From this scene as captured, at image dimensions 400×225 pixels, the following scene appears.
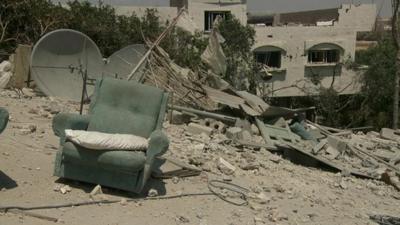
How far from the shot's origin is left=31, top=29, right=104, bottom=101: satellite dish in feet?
39.3

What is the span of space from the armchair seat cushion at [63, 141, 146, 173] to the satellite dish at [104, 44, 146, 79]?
8.19m

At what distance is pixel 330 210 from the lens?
673 centimetres

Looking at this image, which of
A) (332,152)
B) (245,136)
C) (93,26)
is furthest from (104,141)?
(93,26)

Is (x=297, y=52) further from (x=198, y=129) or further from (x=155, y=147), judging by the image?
(x=155, y=147)

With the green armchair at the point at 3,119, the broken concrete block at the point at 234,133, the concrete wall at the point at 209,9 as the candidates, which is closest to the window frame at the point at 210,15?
the concrete wall at the point at 209,9

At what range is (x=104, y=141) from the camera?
5.30m

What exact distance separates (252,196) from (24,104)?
5863mm

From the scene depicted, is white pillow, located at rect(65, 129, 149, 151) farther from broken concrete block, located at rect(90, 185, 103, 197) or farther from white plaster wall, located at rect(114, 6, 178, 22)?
white plaster wall, located at rect(114, 6, 178, 22)

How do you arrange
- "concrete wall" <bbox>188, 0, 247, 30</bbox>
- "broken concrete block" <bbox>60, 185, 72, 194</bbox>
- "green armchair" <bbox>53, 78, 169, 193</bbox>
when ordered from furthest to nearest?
1. "concrete wall" <bbox>188, 0, 247, 30</bbox>
2. "broken concrete block" <bbox>60, 185, 72, 194</bbox>
3. "green armchair" <bbox>53, 78, 169, 193</bbox>

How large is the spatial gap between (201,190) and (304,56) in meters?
23.0

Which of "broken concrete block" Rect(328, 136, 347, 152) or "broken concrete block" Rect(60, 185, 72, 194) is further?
"broken concrete block" Rect(328, 136, 347, 152)

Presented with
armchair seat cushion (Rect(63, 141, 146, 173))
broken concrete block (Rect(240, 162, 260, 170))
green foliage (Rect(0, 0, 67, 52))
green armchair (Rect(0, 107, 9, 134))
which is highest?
green foliage (Rect(0, 0, 67, 52))

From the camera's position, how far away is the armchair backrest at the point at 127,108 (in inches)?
239

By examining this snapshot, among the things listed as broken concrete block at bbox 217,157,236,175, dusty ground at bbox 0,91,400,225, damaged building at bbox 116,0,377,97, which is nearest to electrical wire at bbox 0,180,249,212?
dusty ground at bbox 0,91,400,225
